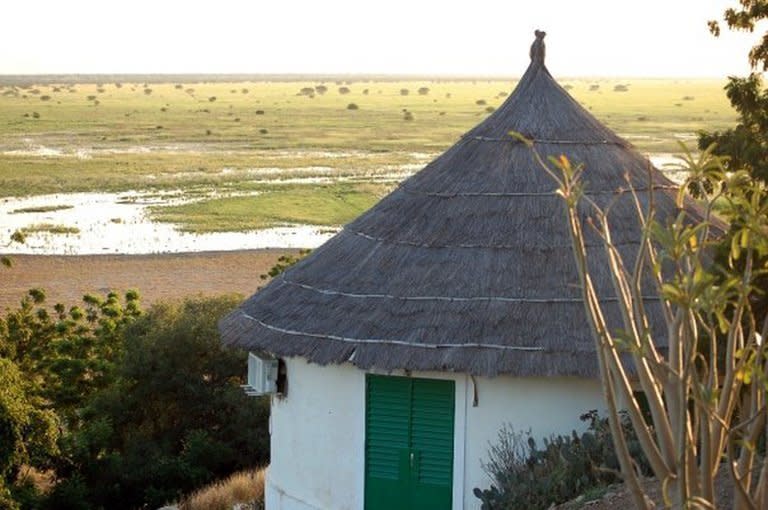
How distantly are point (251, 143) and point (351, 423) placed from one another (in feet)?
184

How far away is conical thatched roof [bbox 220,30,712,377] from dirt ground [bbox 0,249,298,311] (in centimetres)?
1657

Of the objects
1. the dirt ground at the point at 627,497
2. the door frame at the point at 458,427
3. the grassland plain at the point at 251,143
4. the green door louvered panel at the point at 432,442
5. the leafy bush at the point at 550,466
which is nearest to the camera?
the dirt ground at the point at 627,497

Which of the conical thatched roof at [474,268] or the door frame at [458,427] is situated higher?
the conical thatched roof at [474,268]

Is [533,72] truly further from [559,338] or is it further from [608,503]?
[608,503]

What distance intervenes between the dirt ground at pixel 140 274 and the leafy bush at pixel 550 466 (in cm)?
1853

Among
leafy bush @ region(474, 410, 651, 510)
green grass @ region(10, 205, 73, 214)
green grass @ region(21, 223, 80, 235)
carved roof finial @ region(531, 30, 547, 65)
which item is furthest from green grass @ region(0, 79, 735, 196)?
leafy bush @ region(474, 410, 651, 510)

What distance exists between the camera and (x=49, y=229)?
130 ft

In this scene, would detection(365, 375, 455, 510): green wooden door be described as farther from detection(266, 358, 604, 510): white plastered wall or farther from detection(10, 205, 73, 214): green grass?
detection(10, 205, 73, 214): green grass

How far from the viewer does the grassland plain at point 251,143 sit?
152ft

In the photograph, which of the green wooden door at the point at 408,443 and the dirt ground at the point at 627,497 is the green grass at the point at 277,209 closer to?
the green wooden door at the point at 408,443

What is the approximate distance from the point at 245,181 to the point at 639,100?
7562 cm

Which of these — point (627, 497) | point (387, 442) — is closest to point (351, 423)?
point (387, 442)

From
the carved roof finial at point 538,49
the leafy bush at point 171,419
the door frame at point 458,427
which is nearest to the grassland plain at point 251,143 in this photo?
the carved roof finial at point 538,49

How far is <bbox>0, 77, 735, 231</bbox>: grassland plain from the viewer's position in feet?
152
